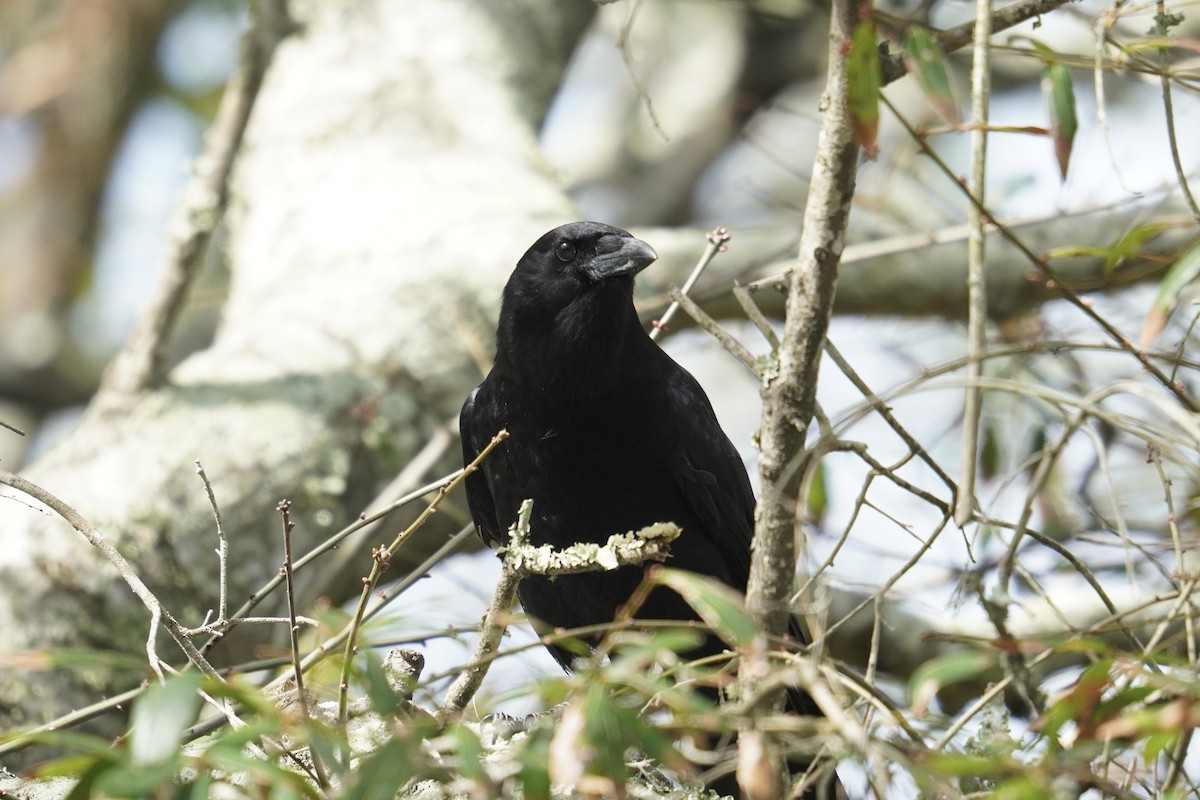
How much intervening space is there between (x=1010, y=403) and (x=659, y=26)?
17.0 feet

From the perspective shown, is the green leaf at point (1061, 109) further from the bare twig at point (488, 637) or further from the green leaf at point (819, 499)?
the green leaf at point (819, 499)

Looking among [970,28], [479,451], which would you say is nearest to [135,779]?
[970,28]

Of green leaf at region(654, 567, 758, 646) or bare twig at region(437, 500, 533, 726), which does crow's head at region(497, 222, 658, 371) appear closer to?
bare twig at region(437, 500, 533, 726)

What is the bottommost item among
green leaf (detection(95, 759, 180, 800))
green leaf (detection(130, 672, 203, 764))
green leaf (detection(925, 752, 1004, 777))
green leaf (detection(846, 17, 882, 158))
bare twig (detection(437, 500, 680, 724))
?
bare twig (detection(437, 500, 680, 724))

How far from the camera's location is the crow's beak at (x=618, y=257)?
11.6ft

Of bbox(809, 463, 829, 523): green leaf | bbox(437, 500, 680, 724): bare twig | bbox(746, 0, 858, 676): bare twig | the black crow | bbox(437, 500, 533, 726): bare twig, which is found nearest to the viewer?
bbox(746, 0, 858, 676): bare twig

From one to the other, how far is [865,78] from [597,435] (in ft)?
5.76

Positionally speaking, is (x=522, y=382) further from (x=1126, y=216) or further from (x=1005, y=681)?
(x=1126, y=216)

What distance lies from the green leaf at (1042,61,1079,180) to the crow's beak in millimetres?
1405

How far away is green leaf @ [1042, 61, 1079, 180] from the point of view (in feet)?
7.32

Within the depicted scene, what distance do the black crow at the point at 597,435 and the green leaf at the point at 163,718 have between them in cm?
204

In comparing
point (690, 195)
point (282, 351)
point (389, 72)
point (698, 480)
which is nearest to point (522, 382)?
point (698, 480)

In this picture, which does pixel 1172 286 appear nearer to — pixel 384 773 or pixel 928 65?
pixel 928 65

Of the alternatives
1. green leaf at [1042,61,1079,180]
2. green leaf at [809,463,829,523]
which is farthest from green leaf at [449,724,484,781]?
green leaf at [809,463,829,523]
